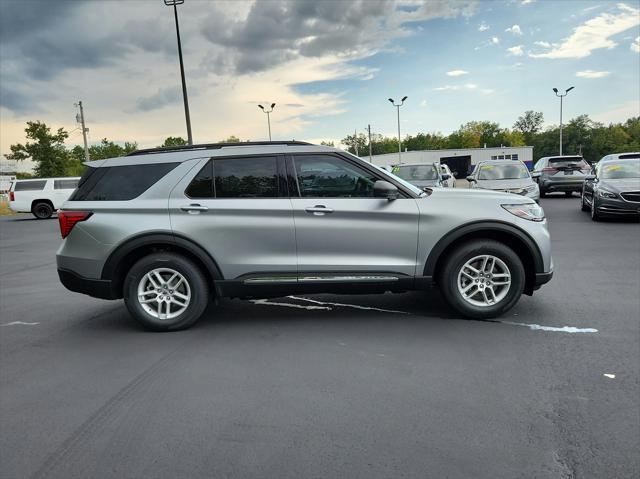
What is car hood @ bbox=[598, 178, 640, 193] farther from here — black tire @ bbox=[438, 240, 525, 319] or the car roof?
the car roof

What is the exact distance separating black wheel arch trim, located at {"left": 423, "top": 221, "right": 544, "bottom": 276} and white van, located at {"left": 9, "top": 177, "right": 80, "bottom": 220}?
77.8 ft

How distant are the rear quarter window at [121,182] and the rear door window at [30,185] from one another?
74.7 feet

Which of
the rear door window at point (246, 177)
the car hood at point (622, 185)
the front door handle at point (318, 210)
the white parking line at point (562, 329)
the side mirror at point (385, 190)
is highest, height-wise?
the rear door window at point (246, 177)

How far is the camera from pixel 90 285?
16.1 ft

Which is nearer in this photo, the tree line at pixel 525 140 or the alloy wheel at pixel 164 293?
the alloy wheel at pixel 164 293

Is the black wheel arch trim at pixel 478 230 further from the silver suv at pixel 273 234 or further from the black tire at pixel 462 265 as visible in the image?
the black tire at pixel 462 265

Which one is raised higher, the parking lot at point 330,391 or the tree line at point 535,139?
the tree line at point 535,139

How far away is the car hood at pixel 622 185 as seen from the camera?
12336mm

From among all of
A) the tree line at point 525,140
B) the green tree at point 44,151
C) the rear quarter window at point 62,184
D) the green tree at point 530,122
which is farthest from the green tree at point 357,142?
the rear quarter window at point 62,184

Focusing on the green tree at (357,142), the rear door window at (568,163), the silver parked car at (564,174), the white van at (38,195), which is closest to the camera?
the silver parked car at (564,174)

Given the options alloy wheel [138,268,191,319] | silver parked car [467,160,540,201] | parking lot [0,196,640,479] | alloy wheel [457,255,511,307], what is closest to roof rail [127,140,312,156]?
alloy wheel [138,268,191,319]

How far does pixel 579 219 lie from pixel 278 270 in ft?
37.8

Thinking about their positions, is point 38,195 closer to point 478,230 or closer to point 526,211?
point 478,230

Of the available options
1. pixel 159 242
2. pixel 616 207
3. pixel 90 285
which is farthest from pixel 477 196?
pixel 616 207
